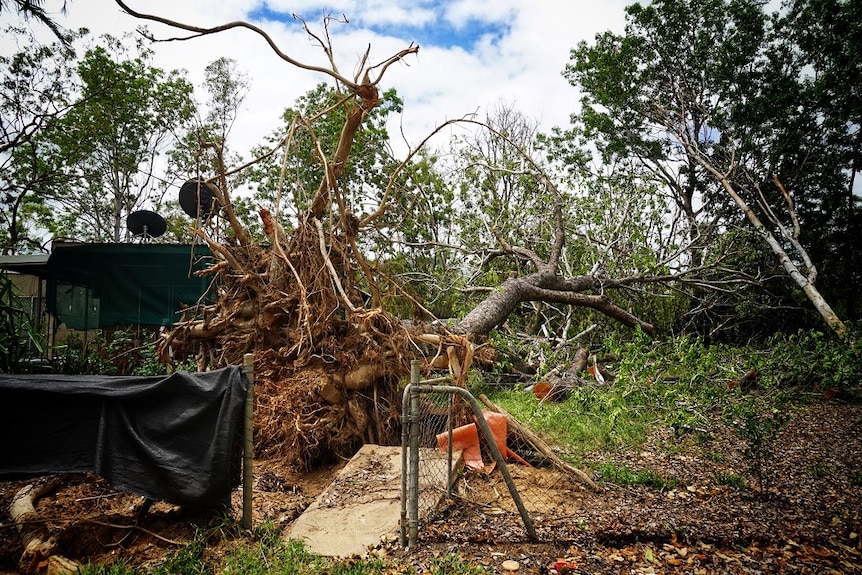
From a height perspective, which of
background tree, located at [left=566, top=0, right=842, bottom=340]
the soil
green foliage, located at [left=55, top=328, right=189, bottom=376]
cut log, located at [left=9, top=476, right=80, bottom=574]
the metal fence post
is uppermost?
background tree, located at [left=566, top=0, right=842, bottom=340]

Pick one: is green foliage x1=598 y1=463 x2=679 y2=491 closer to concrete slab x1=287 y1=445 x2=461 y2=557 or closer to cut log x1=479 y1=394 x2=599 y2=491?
cut log x1=479 y1=394 x2=599 y2=491

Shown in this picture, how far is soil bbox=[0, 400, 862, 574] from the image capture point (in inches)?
131

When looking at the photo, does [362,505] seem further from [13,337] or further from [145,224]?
[145,224]

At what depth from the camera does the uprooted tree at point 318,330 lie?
5566mm

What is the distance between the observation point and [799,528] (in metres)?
3.78

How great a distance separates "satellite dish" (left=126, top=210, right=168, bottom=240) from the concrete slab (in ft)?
25.4

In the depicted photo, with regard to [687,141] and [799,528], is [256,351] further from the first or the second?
[687,141]

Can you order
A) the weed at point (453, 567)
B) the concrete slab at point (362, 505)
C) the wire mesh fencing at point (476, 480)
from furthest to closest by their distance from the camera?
the concrete slab at point (362, 505) → the wire mesh fencing at point (476, 480) → the weed at point (453, 567)

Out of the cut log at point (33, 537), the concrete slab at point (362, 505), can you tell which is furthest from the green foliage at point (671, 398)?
the cut log at point (33, 537)

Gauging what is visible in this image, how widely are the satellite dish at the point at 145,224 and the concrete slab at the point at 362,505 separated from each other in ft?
25.4

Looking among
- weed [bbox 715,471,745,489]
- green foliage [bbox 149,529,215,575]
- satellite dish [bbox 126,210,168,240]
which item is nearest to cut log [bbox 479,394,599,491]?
weed [bbox 715,471,745,489]

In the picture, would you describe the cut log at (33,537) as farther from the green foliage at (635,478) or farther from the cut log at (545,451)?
the green foliage at (635,478)

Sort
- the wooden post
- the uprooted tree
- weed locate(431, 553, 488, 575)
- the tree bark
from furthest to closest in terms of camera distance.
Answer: the tree bark → the uprooted tree → the wooden post → weed locate(431, 553, 488, 575)

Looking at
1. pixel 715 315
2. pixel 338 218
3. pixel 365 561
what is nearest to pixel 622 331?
pixel 715 315
